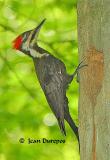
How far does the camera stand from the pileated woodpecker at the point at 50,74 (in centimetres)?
173

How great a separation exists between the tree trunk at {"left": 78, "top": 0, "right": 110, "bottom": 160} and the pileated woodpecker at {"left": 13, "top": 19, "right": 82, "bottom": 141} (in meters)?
0.10

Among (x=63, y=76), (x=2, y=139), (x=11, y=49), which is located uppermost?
(x=11, y=49)

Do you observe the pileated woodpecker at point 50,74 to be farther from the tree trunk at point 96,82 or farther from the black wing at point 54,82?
the tree trunk at point 96,82

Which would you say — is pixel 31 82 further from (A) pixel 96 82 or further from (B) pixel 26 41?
(A) pixel 96 82

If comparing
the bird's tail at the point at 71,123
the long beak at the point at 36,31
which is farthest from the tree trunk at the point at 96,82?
the long beak at the point at 36,31

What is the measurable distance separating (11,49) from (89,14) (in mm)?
378

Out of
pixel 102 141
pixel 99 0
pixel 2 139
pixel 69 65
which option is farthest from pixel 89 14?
pixel 2 139

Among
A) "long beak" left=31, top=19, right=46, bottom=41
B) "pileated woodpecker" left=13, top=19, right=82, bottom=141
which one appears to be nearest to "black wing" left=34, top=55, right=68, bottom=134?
"pileated woodpecker" left=13, top=19, right=82, bottom=141

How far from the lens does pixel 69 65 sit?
175 cm

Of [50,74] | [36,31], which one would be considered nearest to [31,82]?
[50,74]

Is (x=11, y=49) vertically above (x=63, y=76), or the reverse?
(x=11, y=49)

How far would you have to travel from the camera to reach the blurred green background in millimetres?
1746

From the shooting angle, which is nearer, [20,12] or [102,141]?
[102,141]

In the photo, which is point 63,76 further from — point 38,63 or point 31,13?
point 31,13
